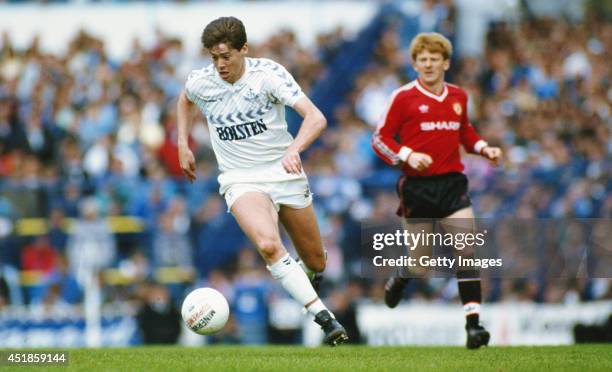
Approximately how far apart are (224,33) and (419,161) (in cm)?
216

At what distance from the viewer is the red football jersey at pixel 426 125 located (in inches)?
467

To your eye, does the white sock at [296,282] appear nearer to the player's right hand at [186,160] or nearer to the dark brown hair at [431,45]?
the player's right hand at [186,160]

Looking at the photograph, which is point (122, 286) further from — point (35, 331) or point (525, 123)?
point (525, 123)

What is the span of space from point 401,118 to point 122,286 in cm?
734

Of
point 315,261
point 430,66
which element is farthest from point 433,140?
point 315,261

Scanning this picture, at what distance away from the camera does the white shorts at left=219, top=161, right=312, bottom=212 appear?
36.2ft

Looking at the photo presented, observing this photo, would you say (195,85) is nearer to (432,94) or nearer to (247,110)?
(247,110)

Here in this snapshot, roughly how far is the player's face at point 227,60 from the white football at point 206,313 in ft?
5.97

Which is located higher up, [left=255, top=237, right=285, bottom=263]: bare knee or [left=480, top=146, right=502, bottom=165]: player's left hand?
[left=480, top=146, right=502, bottom=165]: player's left hand

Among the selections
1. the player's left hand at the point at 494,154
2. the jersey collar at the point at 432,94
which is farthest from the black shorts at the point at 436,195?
the jersey collar at the point at 432,94

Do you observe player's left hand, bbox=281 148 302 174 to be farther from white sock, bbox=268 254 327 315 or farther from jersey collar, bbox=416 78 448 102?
jersey collar, bbox=416 78 448 102

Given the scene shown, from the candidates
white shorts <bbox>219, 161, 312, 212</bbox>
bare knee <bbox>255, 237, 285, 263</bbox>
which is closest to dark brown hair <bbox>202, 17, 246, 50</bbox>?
white shorts <bbox>219, 161, 312, 212</bbox>

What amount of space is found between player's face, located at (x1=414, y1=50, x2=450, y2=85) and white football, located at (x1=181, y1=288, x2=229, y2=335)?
276 cm

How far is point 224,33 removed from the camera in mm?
10531
